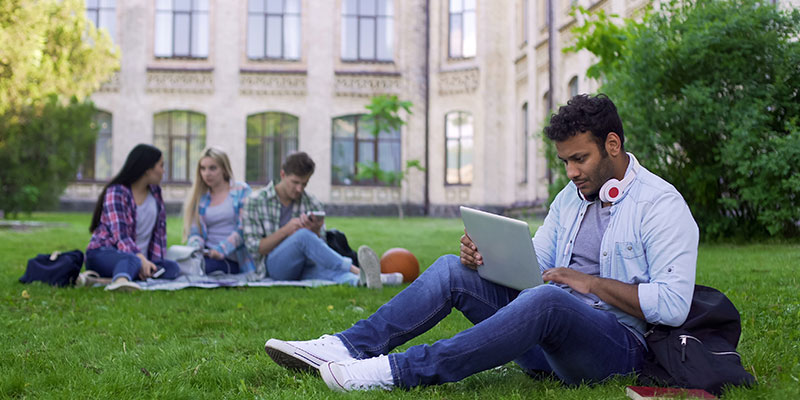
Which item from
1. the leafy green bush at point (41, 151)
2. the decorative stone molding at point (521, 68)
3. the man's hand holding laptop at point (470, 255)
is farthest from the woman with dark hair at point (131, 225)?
the decorative stone molding at point (521, 68)

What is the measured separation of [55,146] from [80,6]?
399 cm

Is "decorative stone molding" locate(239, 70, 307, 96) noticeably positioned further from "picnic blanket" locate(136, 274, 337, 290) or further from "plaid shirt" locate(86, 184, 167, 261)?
"plaid shirt" locate(86, 184, 167, 261)

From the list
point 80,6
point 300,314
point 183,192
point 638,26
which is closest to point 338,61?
point 183,192

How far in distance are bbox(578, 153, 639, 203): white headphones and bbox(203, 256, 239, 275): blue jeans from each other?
20.1ft

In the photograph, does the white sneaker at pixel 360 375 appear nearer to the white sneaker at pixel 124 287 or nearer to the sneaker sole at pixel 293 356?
the sneaker sole at pixel 293 356

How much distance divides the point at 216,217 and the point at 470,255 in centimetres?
565

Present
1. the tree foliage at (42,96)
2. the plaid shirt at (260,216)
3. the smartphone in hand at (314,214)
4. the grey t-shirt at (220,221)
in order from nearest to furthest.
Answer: the smartphone in hand at (314,214) → the plaid shirt at (260,216) → the grey t-shirt at (220,221) → the tree foliage at (42,96)

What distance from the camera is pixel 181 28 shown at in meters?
32.1

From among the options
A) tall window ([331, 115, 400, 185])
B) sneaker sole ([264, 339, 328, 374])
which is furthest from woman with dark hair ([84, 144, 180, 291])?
tall window ([331, 115, 400, 185])

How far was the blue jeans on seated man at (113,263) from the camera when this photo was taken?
8.03m

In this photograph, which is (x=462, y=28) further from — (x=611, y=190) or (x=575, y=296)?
(x=575, y=296)

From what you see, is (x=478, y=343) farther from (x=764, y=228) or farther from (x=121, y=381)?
(x=764, y=228)

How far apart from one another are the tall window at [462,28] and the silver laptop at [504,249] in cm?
2838

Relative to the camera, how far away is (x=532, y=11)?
2733 centimetres
